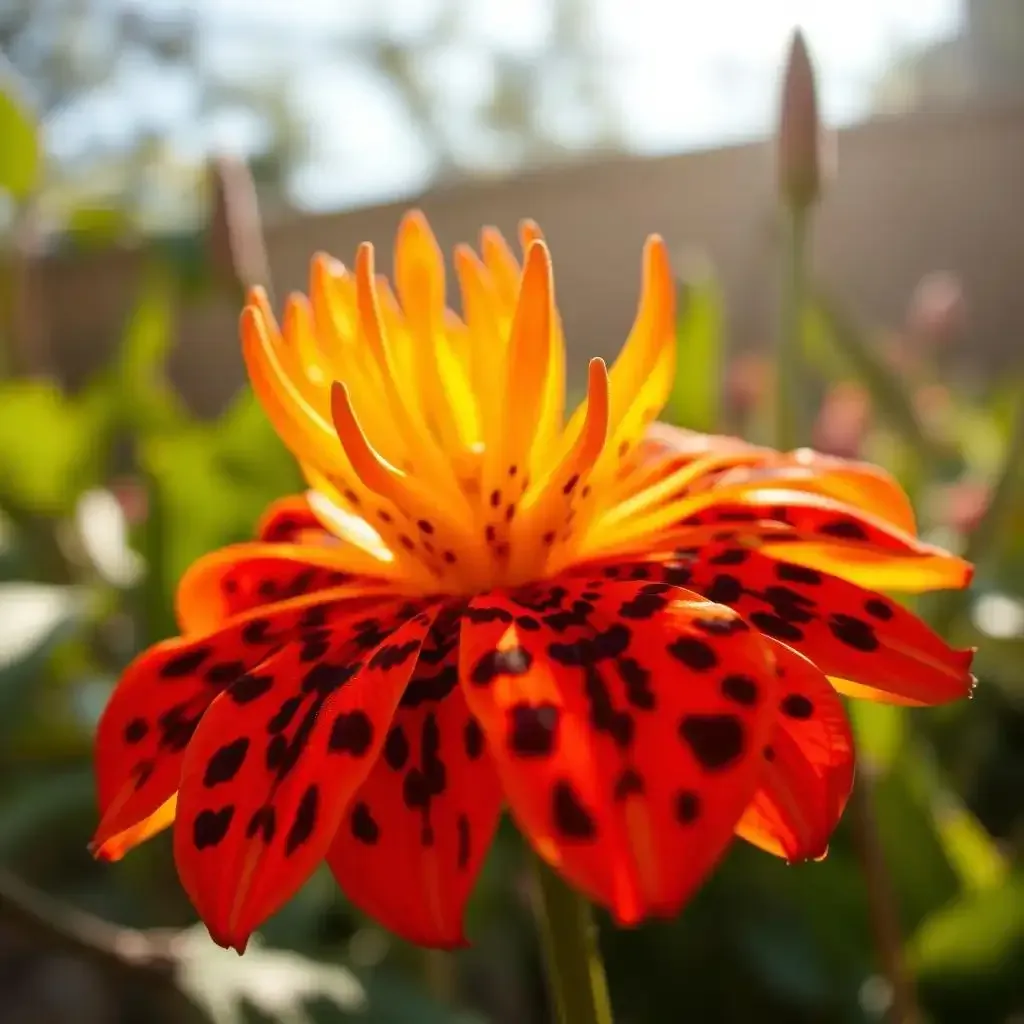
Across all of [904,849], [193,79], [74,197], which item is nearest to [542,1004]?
[904,849]

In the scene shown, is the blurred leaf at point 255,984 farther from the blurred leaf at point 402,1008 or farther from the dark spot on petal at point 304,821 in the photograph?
the dark spot on petal at point 304,821

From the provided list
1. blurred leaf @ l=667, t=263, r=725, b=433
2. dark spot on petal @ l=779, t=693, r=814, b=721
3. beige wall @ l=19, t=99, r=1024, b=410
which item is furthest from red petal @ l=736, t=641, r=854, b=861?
beige wall @ l=19, t=99, r=1024, b=410

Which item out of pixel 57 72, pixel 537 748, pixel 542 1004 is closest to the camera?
pixel 537 748

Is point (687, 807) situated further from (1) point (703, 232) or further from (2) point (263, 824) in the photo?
(1) point (703, 232)

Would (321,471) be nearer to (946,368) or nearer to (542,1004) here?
(542,1004)


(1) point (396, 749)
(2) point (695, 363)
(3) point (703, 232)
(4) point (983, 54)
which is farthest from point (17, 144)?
(4) point (983, 54)

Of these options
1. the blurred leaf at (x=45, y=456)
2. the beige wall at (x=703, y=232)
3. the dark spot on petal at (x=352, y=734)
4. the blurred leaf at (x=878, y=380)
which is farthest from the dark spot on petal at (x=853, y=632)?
the beige wall at (x=703, y=232)
